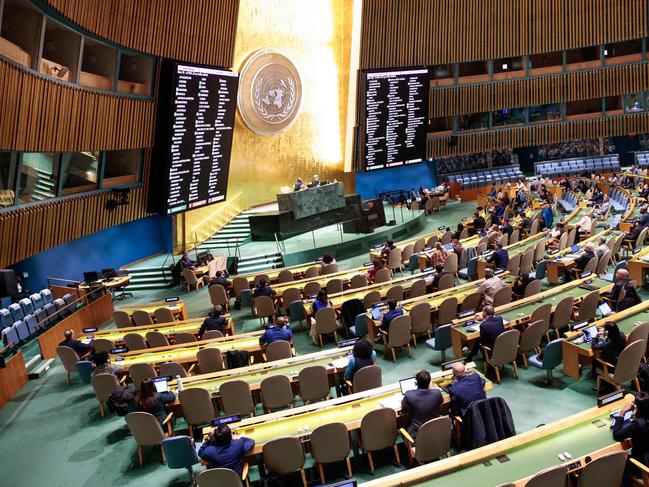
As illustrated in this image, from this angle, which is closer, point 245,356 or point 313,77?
point 245,356

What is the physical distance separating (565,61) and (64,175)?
74.6 ft

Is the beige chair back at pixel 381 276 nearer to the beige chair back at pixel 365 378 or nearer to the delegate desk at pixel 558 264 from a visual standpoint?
the delegate desk at pixel 558 264

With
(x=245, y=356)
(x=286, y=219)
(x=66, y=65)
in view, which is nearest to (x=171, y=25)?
(x=66, y=65)

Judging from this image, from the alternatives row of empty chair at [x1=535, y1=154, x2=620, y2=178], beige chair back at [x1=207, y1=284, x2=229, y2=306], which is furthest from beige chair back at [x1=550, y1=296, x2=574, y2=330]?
row of empty chair at [x1=535, y1=154, x2=620, y2=178]

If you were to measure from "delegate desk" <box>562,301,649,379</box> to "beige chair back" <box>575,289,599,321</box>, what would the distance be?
0.75 meters

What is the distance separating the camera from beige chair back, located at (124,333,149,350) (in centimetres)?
995

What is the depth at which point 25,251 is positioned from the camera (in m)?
Result: 12.4

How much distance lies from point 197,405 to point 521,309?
16.7ft

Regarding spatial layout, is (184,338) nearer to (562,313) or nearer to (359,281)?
(359,281)

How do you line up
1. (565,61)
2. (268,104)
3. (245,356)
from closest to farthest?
1. (245,356)
2. (268,104)
3. (565,61)

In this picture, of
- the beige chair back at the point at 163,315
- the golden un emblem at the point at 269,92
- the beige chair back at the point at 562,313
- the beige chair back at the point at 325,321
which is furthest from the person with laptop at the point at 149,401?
the golden un emblem at the point at 269,92

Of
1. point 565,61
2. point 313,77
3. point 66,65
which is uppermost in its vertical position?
point 565,61

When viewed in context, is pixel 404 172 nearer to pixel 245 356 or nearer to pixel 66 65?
pixel 66 65

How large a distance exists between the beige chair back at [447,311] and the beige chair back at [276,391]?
3.37 m
